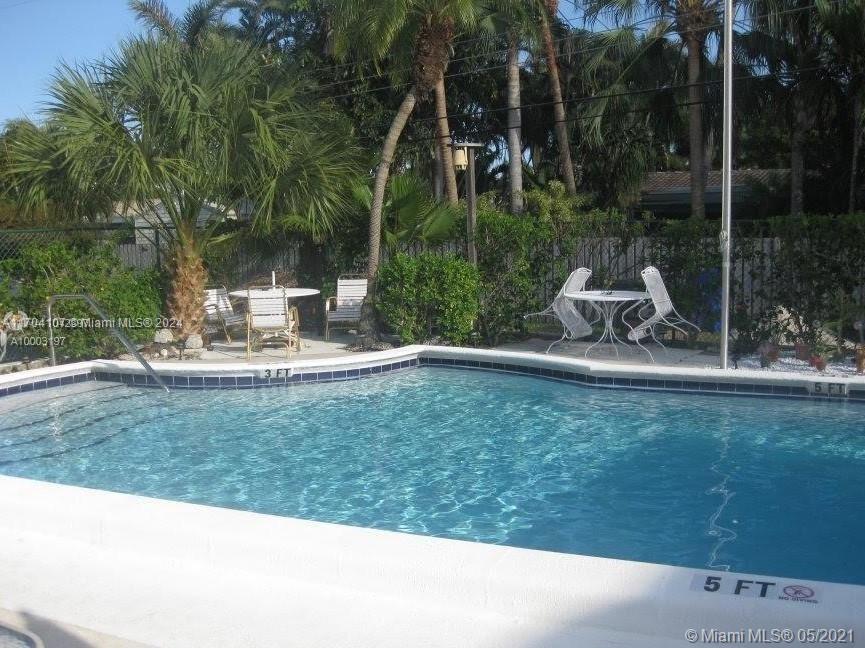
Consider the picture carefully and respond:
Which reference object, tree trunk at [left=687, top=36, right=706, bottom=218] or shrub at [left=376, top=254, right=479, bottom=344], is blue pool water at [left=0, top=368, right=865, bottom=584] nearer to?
shrub at [left=376, top=254, right=479, bottom=344]

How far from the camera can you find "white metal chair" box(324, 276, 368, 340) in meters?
13.1

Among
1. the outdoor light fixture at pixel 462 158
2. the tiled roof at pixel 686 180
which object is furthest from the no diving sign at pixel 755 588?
the tiled roof at pixel 686 180

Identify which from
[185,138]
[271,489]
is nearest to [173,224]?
[185,138]

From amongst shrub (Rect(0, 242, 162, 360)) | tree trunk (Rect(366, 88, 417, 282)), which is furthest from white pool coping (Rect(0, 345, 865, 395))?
tree trunk (Rect(366, 88, 417, 282))

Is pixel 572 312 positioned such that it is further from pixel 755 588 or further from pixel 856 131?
pixel 856 131

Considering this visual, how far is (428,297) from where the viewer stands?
11.7 meters

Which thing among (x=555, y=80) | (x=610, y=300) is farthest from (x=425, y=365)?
(x=555, y=80)

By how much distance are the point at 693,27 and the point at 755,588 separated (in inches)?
730

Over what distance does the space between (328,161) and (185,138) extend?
1850 mm

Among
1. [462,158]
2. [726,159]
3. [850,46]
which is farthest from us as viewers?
[850,46]

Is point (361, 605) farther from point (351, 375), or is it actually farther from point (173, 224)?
point (173, 224)

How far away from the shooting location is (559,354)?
36.7 feet

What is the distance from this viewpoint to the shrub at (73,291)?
11.3m

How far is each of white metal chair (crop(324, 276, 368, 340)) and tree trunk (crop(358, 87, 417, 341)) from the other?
68cm
